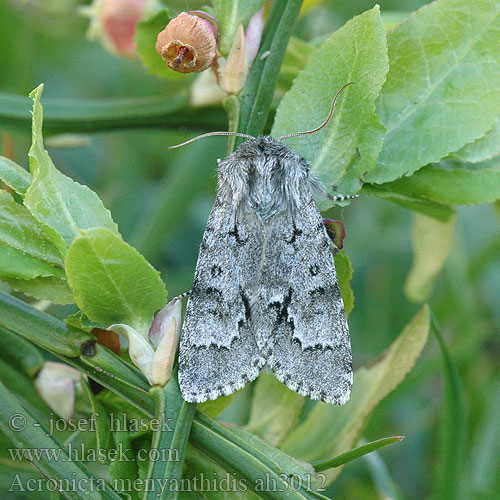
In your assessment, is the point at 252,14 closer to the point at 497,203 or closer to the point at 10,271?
the point at 10,271

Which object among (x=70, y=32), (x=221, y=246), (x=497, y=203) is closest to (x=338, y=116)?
(x=221, y=246)

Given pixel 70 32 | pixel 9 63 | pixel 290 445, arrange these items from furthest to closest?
pixel 70 32 < pixel 9 63 < pixel 290 445

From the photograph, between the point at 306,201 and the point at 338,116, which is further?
the point at 306,201

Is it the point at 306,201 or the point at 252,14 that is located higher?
the point at 252,14

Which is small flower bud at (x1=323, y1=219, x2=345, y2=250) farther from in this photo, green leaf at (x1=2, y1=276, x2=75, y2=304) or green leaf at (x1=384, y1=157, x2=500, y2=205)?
green leaf at (x1=2, y1=276, x2=75, y2=304)

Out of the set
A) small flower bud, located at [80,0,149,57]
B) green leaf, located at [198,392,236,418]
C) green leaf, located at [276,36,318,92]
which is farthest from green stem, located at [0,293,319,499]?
small flower bud, located at [80,0,149,57]

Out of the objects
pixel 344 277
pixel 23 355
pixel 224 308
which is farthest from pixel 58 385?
pixel 344 277

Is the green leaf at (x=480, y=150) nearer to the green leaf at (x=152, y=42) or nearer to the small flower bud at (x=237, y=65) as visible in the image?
the small flower bud at (x=237, y=65)
